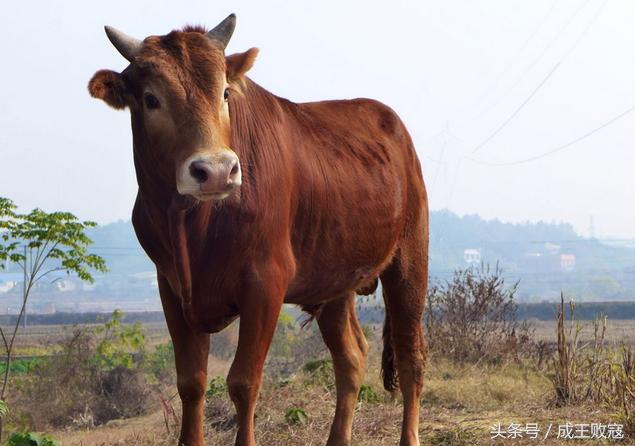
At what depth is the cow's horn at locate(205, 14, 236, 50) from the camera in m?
5.79

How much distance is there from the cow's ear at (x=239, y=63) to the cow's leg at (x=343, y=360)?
2.58 metres

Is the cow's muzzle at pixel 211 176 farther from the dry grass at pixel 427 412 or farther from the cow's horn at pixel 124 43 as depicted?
the dry grass at pixel 427 412

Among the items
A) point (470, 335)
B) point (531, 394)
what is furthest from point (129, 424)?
point (531, 394)

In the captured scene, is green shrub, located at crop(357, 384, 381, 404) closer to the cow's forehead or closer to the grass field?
the grass field

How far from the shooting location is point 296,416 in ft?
28.6

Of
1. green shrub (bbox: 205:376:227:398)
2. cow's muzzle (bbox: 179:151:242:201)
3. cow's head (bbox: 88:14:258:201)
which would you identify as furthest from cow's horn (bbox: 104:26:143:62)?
green shrub (bbox: 205:376:227:398)

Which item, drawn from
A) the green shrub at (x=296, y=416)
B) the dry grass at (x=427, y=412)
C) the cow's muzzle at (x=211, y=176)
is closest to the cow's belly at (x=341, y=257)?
the cow's muzzle at (x=211, y=176)

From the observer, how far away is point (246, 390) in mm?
5656

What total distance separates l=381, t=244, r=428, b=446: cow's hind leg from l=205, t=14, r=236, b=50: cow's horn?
2.67 metres

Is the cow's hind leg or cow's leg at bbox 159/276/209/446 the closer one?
cow's leg at bbox 159/276/209/446

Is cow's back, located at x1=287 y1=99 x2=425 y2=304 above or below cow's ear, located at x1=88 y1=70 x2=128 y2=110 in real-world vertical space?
below

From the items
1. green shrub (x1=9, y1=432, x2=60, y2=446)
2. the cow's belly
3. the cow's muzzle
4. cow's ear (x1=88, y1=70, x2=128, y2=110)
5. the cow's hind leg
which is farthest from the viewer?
the cow's hind leg

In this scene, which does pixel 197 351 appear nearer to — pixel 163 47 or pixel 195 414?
pixel 195 414

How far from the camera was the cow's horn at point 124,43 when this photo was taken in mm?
5613
